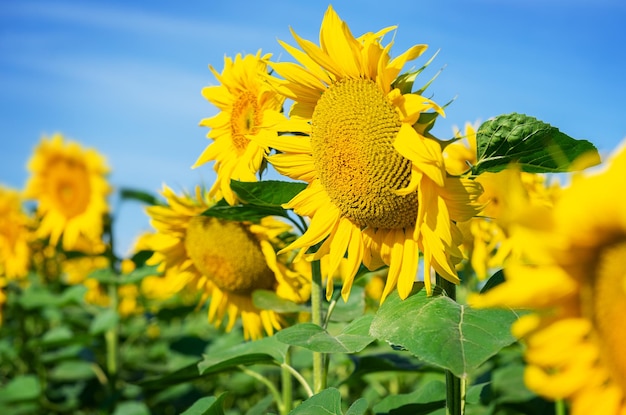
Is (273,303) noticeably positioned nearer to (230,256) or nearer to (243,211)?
(230,256)

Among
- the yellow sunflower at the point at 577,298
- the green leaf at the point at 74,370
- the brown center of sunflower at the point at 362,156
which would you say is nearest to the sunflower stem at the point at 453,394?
the brown center of sunflower at the point at 362,156

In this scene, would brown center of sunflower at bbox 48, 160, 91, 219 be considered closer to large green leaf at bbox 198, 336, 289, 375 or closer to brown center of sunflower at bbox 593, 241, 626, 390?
large green leaf at bbox 198, 336, 289, 375

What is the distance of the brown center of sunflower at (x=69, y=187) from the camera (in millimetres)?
4762

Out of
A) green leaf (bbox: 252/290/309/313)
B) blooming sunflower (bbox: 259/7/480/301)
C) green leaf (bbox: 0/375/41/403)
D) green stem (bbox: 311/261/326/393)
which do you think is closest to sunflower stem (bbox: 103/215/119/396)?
green leaf (bbox: 0/375/41/403)

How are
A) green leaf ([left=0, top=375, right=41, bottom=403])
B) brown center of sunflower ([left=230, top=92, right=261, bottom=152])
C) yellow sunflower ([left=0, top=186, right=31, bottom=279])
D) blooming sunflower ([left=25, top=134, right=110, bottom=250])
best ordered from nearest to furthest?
brown center of sunflower ([left=230, top=92, right=261, bottom=152])
green leaf ([left=0, top=375, right=41, bottom=403])
blooming sunflower ([left=25, top=134, right=110, bottom=250])
yellow sunflower ([left=0, top=186, right=31, bottom=279])

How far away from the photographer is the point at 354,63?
168 cm

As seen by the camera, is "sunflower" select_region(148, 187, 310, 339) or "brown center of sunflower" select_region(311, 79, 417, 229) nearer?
"brown center of sunflower" select_region(311, 79, 417, 229)

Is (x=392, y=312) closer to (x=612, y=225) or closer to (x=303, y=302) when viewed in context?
(x=612, y=225)

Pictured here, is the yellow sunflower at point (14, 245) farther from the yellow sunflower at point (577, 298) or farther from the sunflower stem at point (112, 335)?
the yellow sunflower at point (577, 298)

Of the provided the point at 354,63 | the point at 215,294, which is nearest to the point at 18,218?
the point at 215,294

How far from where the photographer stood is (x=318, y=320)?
209 cm

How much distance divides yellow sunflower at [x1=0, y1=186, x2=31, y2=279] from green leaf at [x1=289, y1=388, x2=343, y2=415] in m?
4.27

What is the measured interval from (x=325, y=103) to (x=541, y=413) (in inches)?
70.3

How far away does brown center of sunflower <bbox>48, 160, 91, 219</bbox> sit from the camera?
4.76 m
